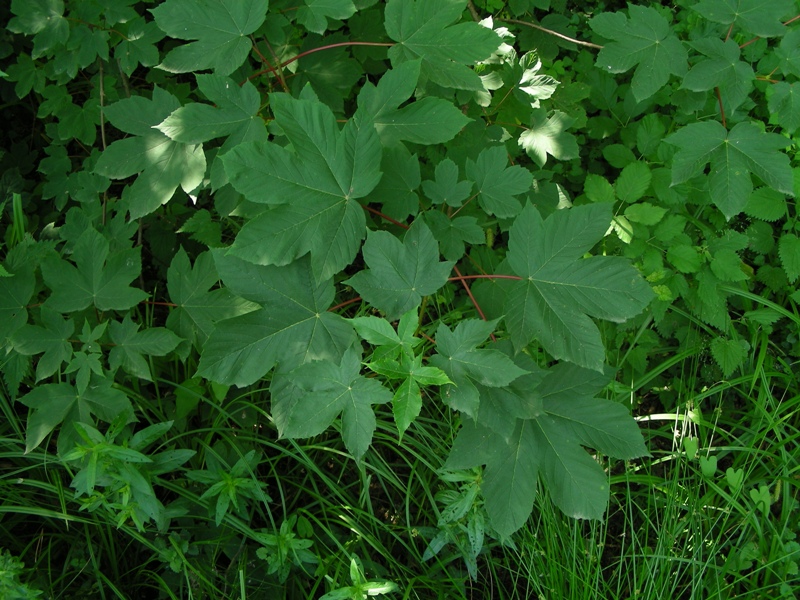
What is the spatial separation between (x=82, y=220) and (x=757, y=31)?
87.8 inches

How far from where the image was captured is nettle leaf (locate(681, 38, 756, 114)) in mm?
1984

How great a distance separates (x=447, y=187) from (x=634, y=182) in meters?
1.06

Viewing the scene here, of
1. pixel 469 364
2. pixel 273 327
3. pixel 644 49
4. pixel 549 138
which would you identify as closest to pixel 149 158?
pixel 273 327

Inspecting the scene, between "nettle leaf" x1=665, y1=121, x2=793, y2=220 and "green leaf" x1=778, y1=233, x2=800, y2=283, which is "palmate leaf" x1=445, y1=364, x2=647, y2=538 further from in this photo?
"green leaf" x1=778, y1=233, x2=800, y2=283

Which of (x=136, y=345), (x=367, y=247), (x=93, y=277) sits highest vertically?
(x=367, y=247)

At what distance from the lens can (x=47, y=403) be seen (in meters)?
1.90

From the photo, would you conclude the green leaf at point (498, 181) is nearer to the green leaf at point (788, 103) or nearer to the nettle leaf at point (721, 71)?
the nettle leaf at point (721, 71)

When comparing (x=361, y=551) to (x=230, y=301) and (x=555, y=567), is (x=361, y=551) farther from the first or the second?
(x=230, y=301)

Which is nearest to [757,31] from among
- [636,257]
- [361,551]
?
[636,257]

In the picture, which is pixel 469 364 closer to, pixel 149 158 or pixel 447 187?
pixel 447 187

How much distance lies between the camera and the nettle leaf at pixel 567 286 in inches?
61.2

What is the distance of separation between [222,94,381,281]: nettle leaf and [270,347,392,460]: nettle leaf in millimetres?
227

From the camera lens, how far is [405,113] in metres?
1.73

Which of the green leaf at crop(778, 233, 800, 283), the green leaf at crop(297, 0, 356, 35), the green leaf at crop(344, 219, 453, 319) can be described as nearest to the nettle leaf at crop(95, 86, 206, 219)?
the green leaf at crop(297, 0, 356, 35)
